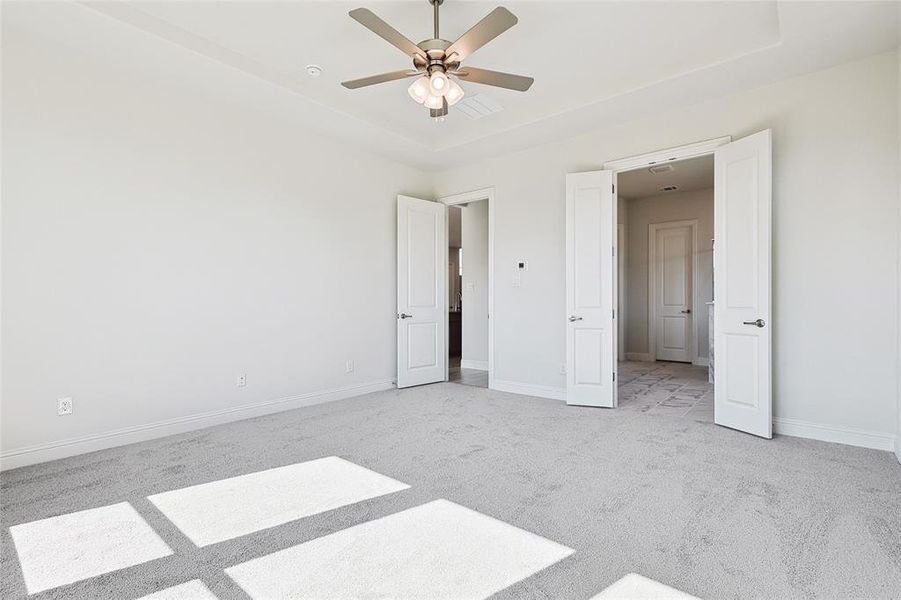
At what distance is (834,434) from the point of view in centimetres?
329

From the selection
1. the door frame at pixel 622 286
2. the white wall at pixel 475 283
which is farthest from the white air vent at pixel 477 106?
the door frame at pixel 622 286

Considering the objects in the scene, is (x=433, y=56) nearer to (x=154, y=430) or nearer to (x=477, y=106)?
(x=477, y=106)

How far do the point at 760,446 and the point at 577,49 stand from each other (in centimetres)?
318

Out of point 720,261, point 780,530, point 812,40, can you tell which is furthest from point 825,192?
point 780,530

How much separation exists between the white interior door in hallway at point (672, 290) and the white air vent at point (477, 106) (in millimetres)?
4877

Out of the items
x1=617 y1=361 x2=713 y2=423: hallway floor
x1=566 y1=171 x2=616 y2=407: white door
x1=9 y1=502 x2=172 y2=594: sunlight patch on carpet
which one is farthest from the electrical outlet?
x1=617 y1=361 x2=713 y2=423: hallway floor

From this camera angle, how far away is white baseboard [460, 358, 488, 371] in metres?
6.98

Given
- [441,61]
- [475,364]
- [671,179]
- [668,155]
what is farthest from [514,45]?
[475,364]

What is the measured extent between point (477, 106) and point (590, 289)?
2097 mm

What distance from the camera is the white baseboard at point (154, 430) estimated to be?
291 cm

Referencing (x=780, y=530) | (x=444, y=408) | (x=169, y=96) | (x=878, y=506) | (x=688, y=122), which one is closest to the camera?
(x=780, y=530)

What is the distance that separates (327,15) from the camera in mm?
2893

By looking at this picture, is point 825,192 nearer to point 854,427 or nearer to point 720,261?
point 720,261

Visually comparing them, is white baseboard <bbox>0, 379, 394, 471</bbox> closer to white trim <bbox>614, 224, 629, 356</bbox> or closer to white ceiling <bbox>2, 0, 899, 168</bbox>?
white ceiling <bbox>2, 0, 899, 168</bbox>
